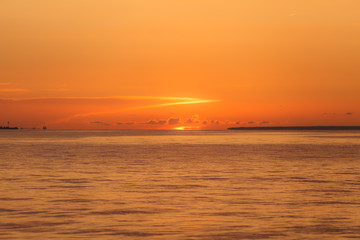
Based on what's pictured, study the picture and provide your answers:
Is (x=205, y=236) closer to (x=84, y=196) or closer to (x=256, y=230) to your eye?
(x=256, y=230)

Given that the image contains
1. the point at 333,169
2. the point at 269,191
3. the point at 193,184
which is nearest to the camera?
the point at 269,191

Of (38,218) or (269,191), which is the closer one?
(38,218)

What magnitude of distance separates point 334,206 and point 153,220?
9.44 meters

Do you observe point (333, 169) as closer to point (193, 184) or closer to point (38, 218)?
point (193, 184)

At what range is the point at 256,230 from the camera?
20891 millimetres

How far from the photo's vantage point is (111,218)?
23.3m

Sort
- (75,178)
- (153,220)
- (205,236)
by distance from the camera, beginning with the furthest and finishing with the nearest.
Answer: (75,178) → (153,220) → (205,236)

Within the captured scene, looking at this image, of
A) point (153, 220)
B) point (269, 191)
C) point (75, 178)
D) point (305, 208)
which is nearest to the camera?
point (153, 220)

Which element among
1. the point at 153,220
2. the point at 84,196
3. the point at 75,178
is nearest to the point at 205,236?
the point at 153,220

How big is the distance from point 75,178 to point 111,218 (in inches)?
718

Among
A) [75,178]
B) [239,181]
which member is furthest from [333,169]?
[75,178]

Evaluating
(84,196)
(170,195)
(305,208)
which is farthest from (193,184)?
(305,208)

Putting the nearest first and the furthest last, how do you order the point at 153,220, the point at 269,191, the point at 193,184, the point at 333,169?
the point at 153,220, the point at 269,191, the point at 193,184, the point at 333,169

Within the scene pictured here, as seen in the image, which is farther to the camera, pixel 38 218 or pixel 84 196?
pixel 84 196
